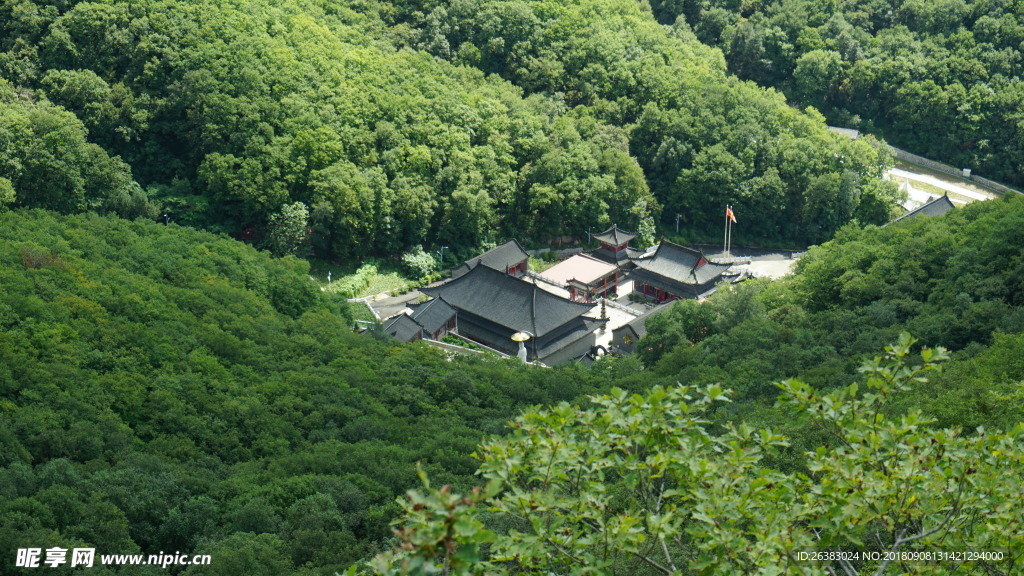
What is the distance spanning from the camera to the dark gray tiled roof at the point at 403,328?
39.7 metres

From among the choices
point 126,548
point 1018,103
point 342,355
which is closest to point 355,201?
point 342,355

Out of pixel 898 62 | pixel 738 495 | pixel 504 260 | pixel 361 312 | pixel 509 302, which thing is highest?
pixel 738 495

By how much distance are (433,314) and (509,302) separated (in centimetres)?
316

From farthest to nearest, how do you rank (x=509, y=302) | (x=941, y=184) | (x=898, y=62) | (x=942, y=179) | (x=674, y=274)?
(x=898, y=62) → (x=942, y=179) → (x=941, y=184) → (x=674, y=274) → (x=509, y=302)

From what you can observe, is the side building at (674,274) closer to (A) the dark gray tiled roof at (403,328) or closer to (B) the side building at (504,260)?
(B) the side building at (504,260)

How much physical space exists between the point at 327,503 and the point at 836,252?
2469 centimetres

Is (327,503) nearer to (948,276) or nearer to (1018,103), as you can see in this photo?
(948,276)

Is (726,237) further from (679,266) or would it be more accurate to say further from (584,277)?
(584,277)

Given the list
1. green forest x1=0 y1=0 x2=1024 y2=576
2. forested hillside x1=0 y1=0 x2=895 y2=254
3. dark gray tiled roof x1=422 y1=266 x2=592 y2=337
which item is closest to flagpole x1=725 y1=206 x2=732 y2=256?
green forest x1=0 y1=0 x2=1024 y2=576

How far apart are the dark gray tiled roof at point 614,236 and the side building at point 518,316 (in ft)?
24.9

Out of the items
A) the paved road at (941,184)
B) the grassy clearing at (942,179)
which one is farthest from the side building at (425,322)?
the paved road at (941,184)

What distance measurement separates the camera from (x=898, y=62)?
213 ft

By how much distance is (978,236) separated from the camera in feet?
113

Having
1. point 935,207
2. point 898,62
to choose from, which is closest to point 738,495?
point 935,207
